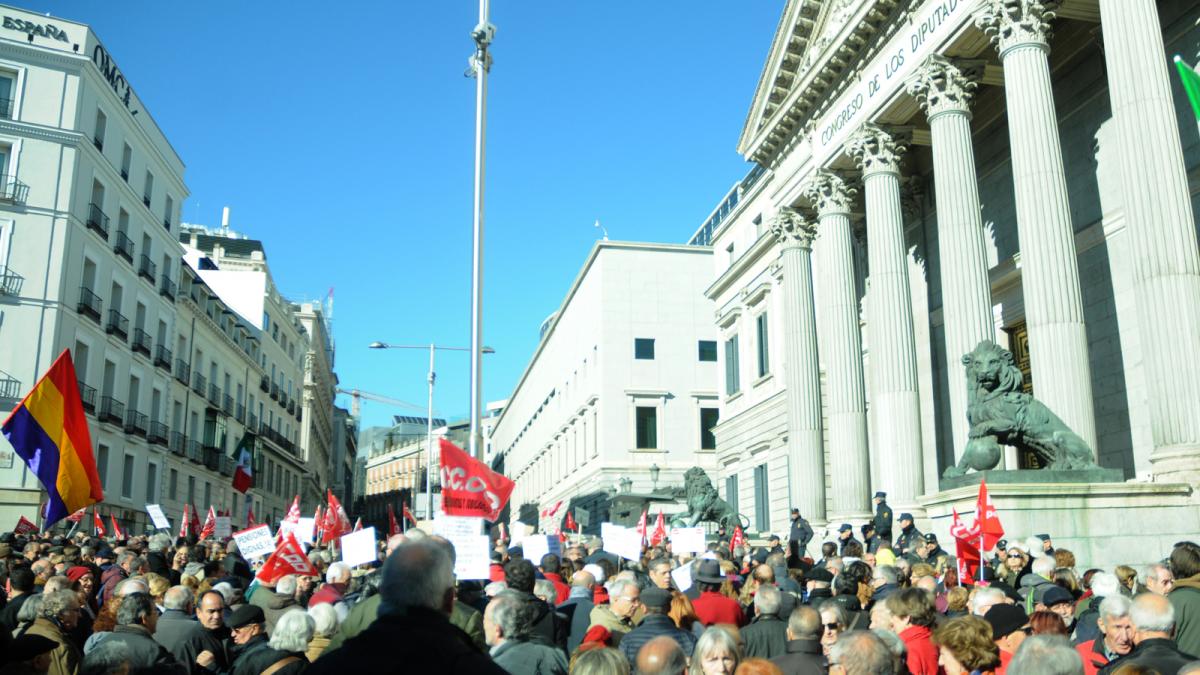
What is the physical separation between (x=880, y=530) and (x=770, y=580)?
1043 centimetres

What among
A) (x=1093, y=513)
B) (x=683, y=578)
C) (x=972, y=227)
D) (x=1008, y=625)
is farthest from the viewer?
(x=972, y=227)

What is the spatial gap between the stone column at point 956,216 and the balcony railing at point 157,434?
31.5 meters

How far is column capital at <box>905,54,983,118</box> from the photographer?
22.4m

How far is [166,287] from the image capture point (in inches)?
1740

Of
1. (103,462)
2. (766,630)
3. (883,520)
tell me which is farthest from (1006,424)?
(103,462)

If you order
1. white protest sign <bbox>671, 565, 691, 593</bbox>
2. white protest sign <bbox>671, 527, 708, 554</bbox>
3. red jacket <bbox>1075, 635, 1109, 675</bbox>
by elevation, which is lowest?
red jacket <bbox>1075, 635, 1109, 675</bbox>

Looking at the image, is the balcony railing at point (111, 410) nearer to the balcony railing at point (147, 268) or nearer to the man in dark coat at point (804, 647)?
the balcony railing at point (147, 268)

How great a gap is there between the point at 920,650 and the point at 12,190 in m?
35.1

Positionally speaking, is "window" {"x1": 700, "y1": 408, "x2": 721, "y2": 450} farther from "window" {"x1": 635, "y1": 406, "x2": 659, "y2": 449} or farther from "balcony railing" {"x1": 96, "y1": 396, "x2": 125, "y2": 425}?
"balcony railing" {"x1": 96, "y1": 396, "x2": 125, "y2": 425}

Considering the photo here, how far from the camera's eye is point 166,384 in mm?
44406

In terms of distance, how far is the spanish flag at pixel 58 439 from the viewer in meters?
15.2

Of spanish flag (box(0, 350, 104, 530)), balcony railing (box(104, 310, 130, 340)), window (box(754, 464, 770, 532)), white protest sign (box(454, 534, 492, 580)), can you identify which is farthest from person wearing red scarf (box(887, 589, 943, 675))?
balcony railing (box(104, 310, 130, 340))

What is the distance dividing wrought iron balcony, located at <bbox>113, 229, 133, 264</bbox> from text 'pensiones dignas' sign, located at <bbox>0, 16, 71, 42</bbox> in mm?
7057

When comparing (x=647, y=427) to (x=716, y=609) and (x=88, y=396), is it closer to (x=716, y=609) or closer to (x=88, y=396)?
(x=88, y=396)
